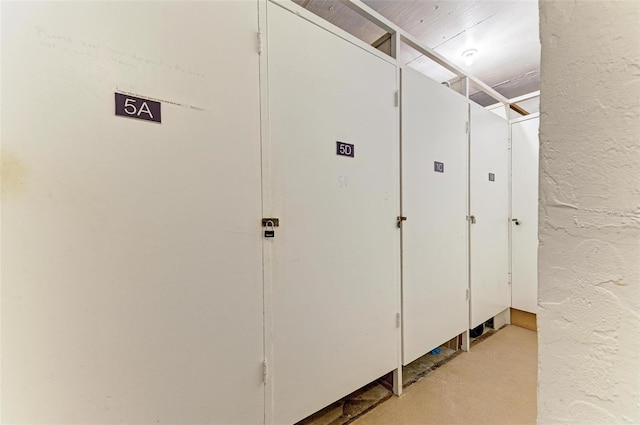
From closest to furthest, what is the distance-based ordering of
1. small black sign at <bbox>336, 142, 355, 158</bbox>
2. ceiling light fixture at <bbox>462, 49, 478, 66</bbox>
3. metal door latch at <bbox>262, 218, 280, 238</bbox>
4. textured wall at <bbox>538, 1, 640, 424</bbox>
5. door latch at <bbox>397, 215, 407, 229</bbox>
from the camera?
textured wall at <bbox>538, 1, 640, 424</bbox>, metal door latch at <bbox>262, 218, 280, 238</bbox>, small black sign at <bbox>336, 142, 355, 158</bbox>, door latch at <bbox>397, 215, 407, 229</bbox>, ceiling light fixture at <bbox>462, 49, 478, 66</bbox>

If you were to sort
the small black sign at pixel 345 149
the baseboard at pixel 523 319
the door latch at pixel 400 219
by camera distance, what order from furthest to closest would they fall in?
the baseboard at pixel 523 319, the door latch at pixel 400 219, the small black sign at pixel 345 149

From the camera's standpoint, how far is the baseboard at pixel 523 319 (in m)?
2.62

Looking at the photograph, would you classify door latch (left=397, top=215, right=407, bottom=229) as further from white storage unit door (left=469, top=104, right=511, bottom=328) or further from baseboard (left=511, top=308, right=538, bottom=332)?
baseboard (left=511, top=308, right=538, bottom=332)

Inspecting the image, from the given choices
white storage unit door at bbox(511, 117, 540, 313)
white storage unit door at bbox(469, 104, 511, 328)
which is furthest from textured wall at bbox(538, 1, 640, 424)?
white storage unit door at bbox(511, 117, 540, 313)

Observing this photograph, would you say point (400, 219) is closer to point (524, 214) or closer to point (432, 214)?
point (432, 214)

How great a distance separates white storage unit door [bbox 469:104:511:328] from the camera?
233 centimetres

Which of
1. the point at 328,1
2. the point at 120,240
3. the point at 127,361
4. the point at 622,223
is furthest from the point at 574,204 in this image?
the point at 328,1

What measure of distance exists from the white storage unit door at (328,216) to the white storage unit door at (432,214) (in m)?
0.14

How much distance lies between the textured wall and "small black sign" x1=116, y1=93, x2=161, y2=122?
3.61ft

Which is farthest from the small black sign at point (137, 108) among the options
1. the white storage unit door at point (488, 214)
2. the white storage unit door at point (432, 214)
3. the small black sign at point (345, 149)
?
the white storage unit door at point (488, 214)

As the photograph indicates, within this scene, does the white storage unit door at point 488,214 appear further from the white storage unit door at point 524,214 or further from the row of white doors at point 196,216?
the row of white doors at point 196,216

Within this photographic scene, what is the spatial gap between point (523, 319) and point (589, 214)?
3033 mm

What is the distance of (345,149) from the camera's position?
1467mm

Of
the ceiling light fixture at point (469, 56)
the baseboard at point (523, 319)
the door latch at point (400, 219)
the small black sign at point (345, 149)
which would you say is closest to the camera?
the small black sign at point (345, 149)
